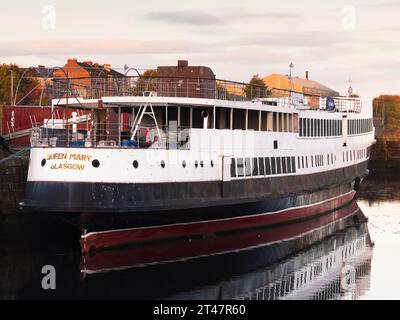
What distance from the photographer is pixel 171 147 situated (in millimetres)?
35844

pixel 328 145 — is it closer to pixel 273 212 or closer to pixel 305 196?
pixel 305 196

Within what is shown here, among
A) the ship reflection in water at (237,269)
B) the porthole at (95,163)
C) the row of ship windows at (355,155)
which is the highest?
the porthole at (95,163)

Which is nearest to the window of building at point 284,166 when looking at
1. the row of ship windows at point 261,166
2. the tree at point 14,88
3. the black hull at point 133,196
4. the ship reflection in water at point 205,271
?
the row of ship windows at point 261,166

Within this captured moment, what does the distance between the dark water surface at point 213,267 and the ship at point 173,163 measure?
897 millimetres

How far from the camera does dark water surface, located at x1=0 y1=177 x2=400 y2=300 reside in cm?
3065

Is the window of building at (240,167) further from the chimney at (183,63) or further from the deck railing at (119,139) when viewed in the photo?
the chimney at (183,63)

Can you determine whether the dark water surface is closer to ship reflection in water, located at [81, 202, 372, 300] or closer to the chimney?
ship reflection in water, located at [81, 202, 372, 300]

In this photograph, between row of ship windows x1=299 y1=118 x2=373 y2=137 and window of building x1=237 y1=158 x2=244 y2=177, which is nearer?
window of building x1=237 y1=158 x2=244 y2=177

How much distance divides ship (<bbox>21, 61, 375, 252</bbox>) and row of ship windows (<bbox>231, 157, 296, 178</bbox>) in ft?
0.18

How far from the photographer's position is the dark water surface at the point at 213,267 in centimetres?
3065

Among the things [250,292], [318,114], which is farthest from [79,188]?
[318,114]

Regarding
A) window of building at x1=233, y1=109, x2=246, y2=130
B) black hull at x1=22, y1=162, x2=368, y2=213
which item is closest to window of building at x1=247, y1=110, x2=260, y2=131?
window of building at x1=233, y1=109, x2=246, y2=130

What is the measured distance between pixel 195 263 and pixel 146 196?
3.42m
